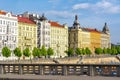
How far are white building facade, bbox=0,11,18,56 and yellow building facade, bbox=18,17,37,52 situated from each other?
423 centimetres

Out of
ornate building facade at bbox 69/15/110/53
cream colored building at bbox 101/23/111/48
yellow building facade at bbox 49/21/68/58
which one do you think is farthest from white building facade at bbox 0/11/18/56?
cream colored building at bbox 101/23/111/48

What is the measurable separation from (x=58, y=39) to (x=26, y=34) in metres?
22.2

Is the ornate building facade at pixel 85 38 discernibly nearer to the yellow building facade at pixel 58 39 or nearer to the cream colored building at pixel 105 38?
the cream colored building at pixel 105 38

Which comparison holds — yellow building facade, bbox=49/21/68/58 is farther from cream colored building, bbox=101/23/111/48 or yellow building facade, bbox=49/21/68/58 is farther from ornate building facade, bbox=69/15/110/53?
cream colored building, bbox=101/23/111/48

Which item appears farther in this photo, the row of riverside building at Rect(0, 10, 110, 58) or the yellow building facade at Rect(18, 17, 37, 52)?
the yellow building facade at Rect(18, 17, 37, 52)

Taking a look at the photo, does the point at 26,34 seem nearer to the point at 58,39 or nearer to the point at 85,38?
the point at 58,39

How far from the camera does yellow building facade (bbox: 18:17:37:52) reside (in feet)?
353

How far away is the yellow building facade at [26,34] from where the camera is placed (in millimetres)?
107625

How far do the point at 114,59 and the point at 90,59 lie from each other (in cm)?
1421

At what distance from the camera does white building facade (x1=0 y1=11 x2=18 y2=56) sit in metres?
98.0

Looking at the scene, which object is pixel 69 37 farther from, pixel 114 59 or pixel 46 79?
pixel 46 79

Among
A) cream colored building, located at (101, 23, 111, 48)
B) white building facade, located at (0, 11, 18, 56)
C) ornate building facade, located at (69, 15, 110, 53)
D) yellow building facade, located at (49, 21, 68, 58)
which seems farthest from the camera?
cream colored building, located at (101, 23, 111, 48)

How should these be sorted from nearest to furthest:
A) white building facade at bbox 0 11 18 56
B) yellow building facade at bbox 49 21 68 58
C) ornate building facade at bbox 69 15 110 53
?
white building facade at bbox 0 11 18 56, yellow building facade at bbox 49 21 68 58, ornate building facade at bbox 69 15 110 53

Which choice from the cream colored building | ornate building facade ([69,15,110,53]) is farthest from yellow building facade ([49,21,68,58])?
the cream colored building
